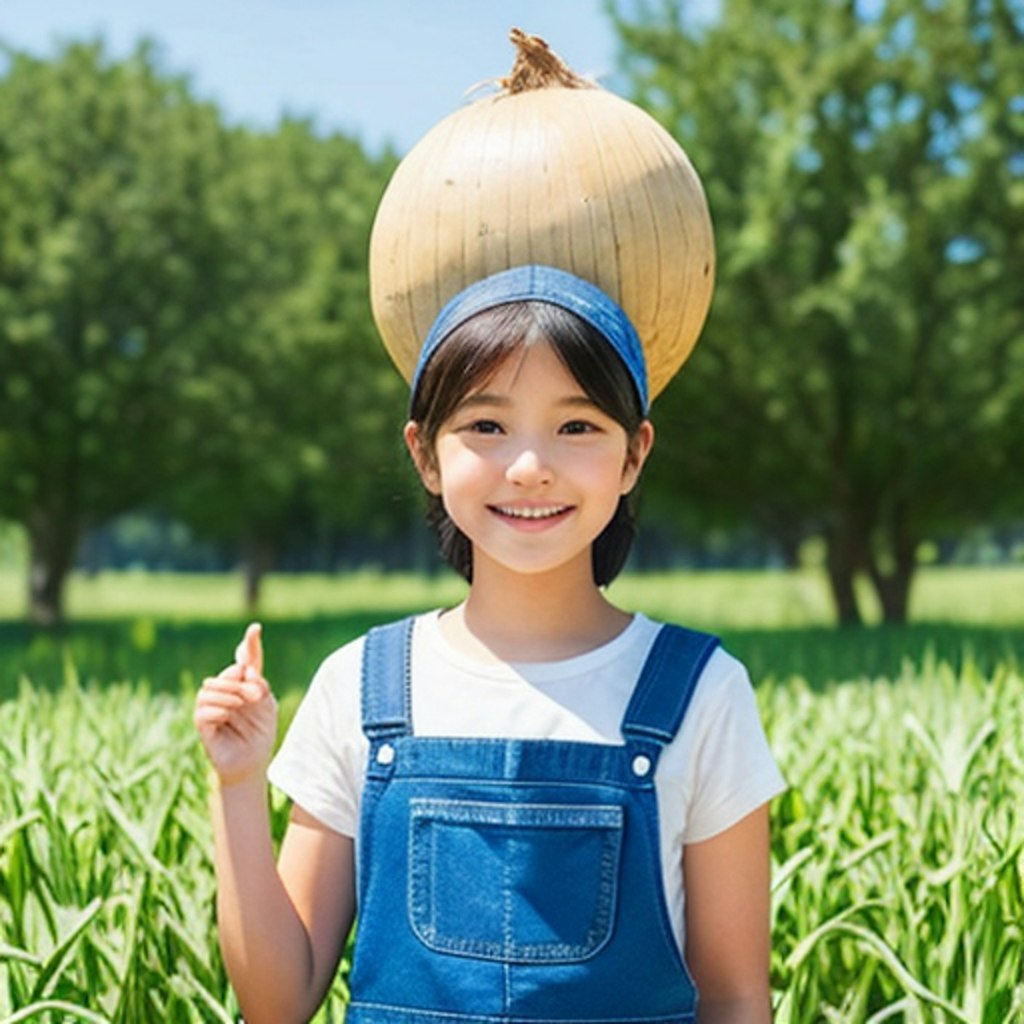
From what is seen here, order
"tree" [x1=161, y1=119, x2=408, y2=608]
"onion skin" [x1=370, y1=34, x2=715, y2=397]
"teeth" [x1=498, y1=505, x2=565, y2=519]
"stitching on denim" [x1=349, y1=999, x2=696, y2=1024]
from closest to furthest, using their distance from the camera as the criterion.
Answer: "stitching on denim" [x1=349, y1=999, x2=696, y2=1024], "teeth" [x1=498, y1=505, x2=565, y2=519], "onion skin" [x1=370, y1=34, x2=715, y2=397], "tree" [x1=161, y1=119, x2=408, y2=608]

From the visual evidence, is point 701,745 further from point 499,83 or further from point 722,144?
point 722,144

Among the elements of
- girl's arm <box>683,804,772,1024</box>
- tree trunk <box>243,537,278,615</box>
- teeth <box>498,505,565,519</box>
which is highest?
tree trunk <box>243,537,278,615</box>

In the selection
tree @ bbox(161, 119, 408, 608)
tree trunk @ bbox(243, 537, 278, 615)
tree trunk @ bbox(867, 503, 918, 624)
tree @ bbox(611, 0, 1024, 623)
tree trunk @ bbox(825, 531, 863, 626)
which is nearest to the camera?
tree @ bbox(611, 0, 1024, 623)

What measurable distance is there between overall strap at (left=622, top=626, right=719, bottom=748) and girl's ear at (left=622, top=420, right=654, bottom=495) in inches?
9.5

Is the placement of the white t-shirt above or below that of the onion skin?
below

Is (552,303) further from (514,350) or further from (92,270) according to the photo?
(92,270)

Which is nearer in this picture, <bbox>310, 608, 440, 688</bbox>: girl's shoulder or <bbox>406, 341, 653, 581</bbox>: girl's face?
<bbox>406, 341, 653, 581</bbox>: girl's face

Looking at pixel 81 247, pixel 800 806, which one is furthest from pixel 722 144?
pixel 800 806

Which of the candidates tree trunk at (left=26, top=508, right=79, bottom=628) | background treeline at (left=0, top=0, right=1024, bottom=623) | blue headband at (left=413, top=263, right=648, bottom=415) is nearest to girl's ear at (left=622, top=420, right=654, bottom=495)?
blue headband at (left=413, top=263, right=648, bottom=415)

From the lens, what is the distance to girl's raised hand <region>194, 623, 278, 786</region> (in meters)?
1.83

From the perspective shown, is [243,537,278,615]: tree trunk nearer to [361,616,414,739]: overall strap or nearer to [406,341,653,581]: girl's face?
[361,616,414,739]: overall strap

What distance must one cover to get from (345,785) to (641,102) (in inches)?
535

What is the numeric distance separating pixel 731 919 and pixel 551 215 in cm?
106

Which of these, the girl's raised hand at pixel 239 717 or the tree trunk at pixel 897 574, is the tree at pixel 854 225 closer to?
the tree trunk at pixel 897 574
